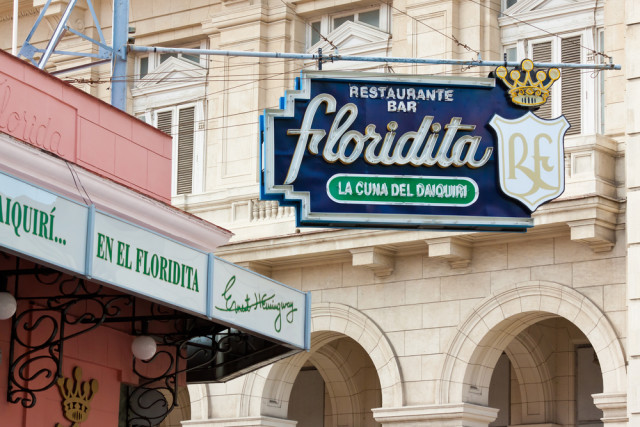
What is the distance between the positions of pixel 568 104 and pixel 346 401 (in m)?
7.79

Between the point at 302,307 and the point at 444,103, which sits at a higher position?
the point at 444,103

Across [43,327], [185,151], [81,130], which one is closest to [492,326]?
[185,151]

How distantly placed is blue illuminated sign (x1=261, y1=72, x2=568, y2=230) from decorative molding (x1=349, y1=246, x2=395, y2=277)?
9960 millimetres

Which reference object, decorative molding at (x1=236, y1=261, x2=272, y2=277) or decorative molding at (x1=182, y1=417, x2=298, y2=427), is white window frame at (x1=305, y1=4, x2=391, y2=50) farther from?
decorative molding at (x1=182, y1=417, x2=298, y2=427)

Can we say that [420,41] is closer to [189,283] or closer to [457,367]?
[457,367]

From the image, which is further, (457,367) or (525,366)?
(525,366)

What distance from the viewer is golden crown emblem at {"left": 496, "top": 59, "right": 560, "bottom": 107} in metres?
14.5

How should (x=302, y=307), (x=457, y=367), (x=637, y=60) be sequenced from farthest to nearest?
(x=457, y=367) < (x=637, y=60) < (x=302, y=307)

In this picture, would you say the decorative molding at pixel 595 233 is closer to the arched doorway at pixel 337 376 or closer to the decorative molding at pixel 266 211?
the arched doorway at pixel 337 376

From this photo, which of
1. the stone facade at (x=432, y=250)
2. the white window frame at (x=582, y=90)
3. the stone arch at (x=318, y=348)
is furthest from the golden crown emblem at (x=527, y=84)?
the stone arch at (x=318, y=348)

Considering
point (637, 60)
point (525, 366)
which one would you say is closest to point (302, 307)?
point (637, 60)

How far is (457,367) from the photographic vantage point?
23.6 metres

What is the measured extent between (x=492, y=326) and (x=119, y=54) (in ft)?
30.5
